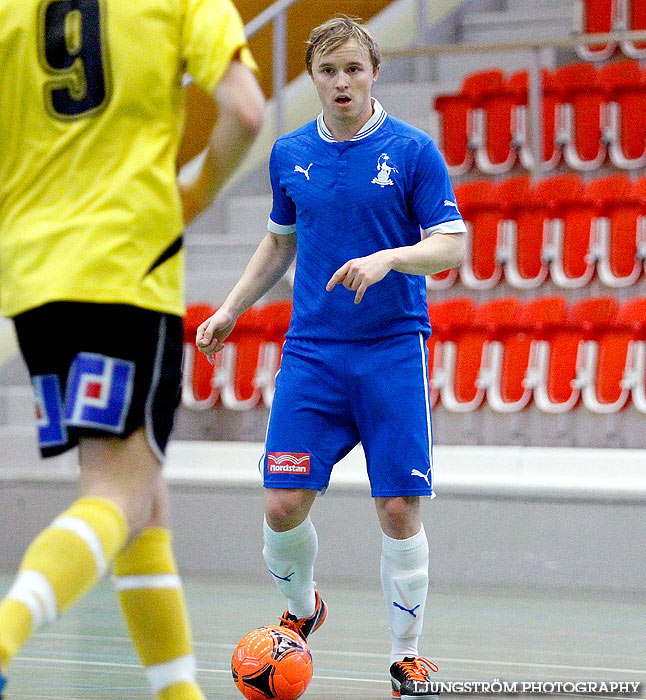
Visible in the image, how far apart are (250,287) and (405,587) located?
867mm

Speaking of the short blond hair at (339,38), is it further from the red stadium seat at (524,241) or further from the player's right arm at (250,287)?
the red stadium seat at (524,241)

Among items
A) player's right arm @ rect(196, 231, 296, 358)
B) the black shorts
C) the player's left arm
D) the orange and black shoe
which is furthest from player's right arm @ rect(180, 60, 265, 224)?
the orange and black shoe

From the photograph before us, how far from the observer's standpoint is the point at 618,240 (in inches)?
267

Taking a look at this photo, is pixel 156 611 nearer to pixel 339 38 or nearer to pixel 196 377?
pixel 339 38

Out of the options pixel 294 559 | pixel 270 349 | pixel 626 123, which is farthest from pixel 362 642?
pixel 626 123

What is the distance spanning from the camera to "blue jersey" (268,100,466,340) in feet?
10.6

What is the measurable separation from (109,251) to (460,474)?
3785 millimetres

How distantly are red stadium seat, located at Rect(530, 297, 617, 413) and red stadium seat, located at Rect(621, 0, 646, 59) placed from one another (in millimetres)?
3138

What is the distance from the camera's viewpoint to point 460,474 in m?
5.75

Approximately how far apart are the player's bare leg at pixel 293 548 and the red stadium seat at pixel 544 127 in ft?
15.8

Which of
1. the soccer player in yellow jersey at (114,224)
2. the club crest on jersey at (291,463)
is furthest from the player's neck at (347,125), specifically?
the soccer player in yellow jersey at (114,224)

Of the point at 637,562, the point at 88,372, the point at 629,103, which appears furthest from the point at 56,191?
the point at 629,103

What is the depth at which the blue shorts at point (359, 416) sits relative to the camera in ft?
10.6

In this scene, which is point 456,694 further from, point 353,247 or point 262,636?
point 353,247
